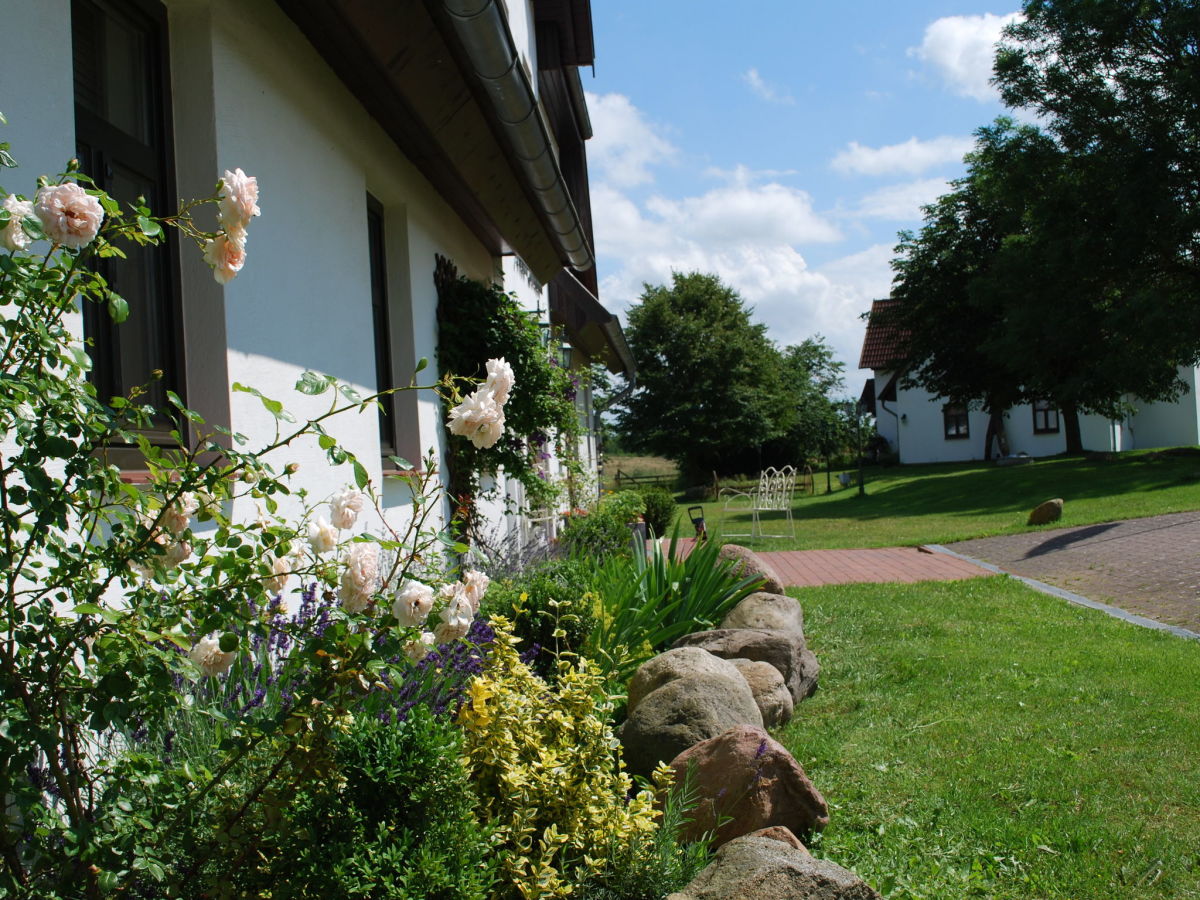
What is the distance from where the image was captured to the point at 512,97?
4.20 m

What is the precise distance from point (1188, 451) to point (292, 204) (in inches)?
1074

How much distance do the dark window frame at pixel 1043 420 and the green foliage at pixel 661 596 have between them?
1428 inches

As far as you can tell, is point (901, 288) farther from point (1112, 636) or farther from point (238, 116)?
point (238, 116)

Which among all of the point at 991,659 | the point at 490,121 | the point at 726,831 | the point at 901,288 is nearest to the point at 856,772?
the point at 726,831

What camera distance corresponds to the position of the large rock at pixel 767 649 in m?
4.79

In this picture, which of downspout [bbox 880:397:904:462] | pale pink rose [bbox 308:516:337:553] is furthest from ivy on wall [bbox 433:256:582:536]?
downspout [bbox 880:397:904:462]

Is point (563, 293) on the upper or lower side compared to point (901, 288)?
lower

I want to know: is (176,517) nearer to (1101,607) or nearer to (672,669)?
(672,669)

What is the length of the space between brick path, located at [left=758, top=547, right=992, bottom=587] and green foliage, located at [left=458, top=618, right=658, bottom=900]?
773cm

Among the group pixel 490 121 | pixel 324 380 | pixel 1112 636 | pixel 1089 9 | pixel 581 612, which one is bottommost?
pixel 1112 636

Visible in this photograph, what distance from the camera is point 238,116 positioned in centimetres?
323

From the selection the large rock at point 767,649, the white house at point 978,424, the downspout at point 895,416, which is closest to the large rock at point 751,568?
the large rock at point 767,649

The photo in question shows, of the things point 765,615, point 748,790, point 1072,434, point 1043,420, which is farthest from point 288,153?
point 1043,420

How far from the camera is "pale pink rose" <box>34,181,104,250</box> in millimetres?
1406
